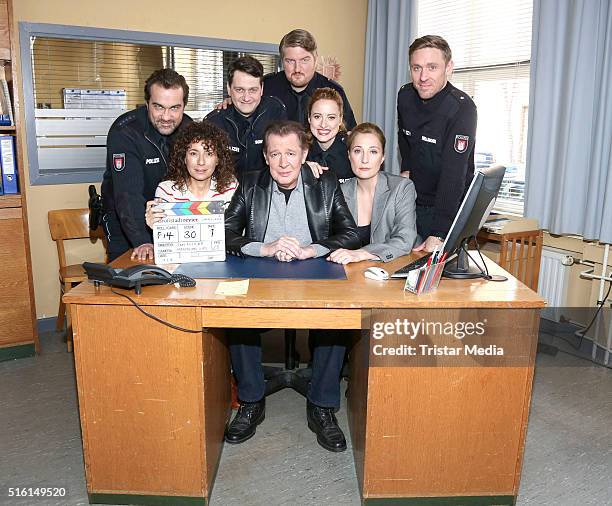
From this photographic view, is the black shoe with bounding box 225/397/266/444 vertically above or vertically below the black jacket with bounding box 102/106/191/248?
below

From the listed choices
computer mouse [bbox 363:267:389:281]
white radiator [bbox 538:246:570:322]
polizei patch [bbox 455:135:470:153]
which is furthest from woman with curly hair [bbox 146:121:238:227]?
white radiator [bbox 538:246:570:322]

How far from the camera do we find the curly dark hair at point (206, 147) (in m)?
2.56

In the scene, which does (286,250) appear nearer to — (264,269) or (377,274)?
(264,269)

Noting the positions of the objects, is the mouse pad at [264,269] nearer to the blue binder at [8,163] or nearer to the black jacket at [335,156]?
→ the black jacket at [335,156]

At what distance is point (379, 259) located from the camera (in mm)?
2453

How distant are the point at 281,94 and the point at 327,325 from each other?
1.76 m

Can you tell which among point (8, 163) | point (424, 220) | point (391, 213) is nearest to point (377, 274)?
point (391, 213)

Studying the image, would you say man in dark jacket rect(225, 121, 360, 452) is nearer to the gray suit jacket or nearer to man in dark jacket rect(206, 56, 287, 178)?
the gray suit jacket


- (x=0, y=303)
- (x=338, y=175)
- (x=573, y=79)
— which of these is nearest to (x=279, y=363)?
(x=338, y=175)

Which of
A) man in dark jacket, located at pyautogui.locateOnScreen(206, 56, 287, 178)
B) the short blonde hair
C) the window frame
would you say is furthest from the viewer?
the window frame

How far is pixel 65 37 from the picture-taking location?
376 cm

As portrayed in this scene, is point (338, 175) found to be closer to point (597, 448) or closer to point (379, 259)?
point (379, 259)

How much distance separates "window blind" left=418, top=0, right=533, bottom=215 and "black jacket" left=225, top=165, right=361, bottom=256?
6.86 feet

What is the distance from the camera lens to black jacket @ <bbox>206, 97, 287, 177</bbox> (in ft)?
9.67
